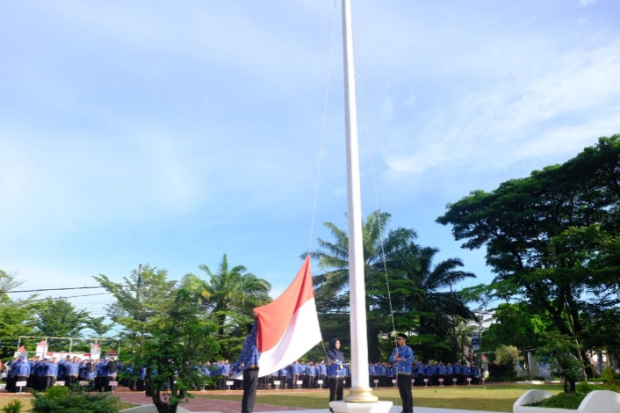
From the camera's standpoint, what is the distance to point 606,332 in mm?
24047

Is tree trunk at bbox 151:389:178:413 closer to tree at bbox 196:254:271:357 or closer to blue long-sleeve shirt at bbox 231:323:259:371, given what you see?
blue long-sleeve shirt at bbox 231:323:259:371

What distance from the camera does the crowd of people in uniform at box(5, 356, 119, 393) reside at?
61.8ft

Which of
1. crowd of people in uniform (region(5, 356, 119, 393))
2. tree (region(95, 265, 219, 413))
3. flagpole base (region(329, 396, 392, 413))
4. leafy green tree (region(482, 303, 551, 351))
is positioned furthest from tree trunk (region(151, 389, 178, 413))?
leafy green tree (region(482, 303, 551, 351))

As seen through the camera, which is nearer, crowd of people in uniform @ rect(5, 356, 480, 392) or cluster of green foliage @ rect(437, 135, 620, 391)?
crowd of people in uniform @ rect(5, 356, 480, 392)

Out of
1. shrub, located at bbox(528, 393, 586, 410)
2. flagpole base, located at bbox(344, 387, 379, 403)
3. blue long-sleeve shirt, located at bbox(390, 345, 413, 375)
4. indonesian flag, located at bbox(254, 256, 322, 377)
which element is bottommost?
shrub, located at bbox(528, 393, 586, 410)

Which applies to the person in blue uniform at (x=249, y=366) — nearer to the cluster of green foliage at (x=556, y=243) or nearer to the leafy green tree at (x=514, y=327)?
the cluster of green foliage at (x=556, y=243)

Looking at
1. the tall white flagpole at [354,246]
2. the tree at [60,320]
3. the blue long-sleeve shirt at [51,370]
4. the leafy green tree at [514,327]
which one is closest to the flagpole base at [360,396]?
the tall white flagpole at [354,246]

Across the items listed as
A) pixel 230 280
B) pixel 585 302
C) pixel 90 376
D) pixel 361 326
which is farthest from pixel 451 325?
pixel 361 326

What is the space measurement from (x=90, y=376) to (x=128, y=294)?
624 centimetres

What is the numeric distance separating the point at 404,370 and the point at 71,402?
6187 mm

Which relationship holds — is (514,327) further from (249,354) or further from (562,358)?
(249,354)

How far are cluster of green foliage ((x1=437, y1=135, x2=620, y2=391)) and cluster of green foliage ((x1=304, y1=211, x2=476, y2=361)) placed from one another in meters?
3.01

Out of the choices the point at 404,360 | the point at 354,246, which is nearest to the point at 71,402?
the point at 354,246

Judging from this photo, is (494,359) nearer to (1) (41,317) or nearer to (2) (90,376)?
(2) (90,376)
